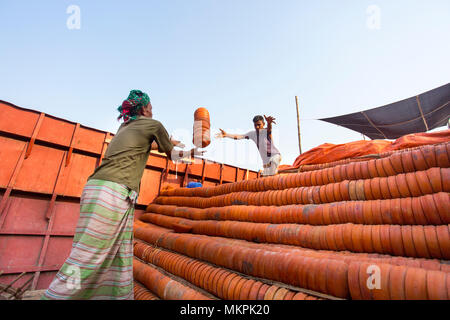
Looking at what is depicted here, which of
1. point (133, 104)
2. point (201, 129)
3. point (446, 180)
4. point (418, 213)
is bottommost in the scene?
point (418, 213)

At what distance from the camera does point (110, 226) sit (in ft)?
5.20

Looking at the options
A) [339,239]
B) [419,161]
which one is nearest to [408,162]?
[419,161]

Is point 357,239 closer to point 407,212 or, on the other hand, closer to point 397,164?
point 407,212

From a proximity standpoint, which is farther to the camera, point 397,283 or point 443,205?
point 443,205

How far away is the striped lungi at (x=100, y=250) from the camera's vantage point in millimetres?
1401

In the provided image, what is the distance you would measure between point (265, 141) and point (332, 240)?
2.91 metres

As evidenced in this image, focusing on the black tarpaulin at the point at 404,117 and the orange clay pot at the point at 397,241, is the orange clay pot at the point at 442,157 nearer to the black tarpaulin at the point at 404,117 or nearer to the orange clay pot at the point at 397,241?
the orange clay pot at the point at 397,241

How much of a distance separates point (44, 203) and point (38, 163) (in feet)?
2.55

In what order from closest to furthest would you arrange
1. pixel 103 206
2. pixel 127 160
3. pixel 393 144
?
pixel 103 206 → pixel 127 160 → pixel 393 144

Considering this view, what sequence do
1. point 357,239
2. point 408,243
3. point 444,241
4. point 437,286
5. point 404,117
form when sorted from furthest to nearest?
point 404,117, point 357,239, point 408,243, point 444,241, point 437,286

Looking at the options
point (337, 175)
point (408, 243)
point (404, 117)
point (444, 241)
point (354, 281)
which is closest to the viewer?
point (354, 281)
